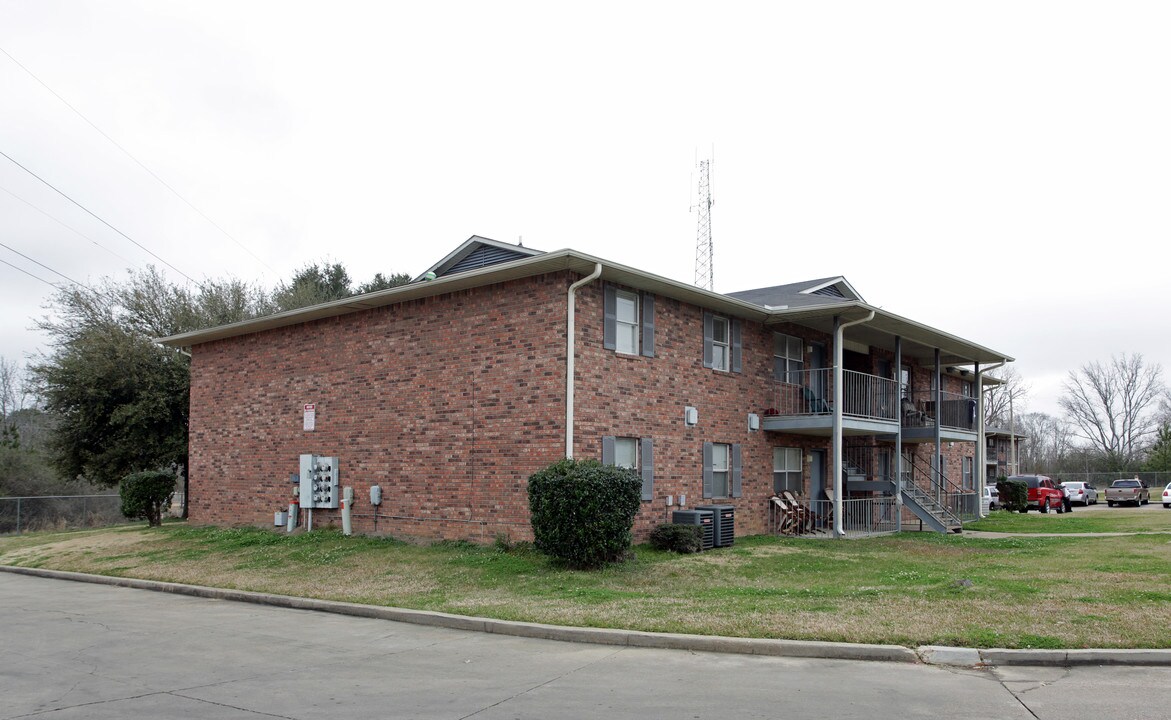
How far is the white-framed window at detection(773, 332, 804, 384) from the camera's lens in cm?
2158

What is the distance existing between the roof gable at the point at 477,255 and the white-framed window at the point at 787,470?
7.74 metres

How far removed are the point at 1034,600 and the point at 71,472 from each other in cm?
2977

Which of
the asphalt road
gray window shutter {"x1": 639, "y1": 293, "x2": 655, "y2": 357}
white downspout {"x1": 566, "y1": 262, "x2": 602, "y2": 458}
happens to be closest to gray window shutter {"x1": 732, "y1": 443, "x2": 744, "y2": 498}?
gray window shutter {"x1": 639, "y1": 293, "x2": 655, "y2": 357}

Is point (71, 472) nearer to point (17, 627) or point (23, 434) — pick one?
point (17, 627)

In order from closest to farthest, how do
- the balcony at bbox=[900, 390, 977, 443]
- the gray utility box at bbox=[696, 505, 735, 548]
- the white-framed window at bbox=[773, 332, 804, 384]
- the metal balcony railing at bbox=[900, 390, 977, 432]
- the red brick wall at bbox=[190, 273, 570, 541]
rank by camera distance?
the red brick wall at bbox=[190, 273, 570, 541]
the gray utility box at bbox=[696, 505, 735, 548]
the white-framed window at bbox=[773, 332, 804, 384]
the balcony at bbox=[900, 390, 977, 443]
the metal balcony railing at bbox=[900, 390, 977, 432]

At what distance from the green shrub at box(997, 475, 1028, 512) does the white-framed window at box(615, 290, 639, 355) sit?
25202 millimetres

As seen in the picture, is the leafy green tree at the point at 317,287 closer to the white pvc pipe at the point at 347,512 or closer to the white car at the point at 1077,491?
the white pvc pipe at the point at 347,512

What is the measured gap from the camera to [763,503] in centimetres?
2038

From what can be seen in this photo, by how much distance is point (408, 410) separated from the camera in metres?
17.8

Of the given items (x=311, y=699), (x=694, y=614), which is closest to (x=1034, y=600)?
(x=694, y=614)

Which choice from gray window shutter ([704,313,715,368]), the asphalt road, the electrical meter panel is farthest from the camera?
the electrical meter panel

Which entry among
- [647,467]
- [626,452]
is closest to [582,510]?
[626,452]

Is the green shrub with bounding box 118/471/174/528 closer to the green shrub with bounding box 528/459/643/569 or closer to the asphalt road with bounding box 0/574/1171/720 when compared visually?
the asphalt road with bounding box 0/574/1171/720

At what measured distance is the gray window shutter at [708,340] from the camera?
742 inches
